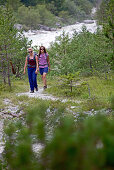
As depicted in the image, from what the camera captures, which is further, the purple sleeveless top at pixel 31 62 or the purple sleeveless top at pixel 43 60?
the purple sleeveless top at pixel 43 60

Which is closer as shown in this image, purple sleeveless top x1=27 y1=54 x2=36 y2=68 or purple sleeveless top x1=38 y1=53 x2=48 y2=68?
purple sleeveless top x1=27 y1=54 x2=36 y2=68

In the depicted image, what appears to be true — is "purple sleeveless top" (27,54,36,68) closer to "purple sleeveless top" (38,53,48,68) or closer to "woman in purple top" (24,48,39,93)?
"woman in purple top" (24,48,39,93)

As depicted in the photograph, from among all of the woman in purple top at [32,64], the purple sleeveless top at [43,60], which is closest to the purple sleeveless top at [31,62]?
the woman in purple top at [32,64]

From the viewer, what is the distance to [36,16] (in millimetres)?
73062

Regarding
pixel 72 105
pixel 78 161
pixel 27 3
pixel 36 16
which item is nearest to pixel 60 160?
pixel 78 161

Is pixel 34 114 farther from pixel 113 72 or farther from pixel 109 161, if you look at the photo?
pixel 113 72

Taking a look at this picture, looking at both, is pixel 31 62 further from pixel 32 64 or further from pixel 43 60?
pixel 43 60

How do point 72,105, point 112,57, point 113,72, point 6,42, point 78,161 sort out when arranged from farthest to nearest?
point 113,72 → point 6,42 → point 112,57 → point 72,105 → point 78,161

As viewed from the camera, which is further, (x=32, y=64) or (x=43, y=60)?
(x=43, y=60)

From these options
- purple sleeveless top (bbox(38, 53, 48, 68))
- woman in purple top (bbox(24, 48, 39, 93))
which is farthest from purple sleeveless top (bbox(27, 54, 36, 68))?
purple sleeveless top (bbox(38, 53, 48, 68))

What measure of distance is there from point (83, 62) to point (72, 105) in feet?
29.3

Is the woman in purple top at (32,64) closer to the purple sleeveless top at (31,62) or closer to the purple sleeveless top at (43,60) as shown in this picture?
the purple sleeveless top at (31,62)

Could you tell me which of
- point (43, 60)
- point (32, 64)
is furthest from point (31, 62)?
point (43, 60)

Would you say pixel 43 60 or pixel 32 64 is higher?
pixel 43 60
